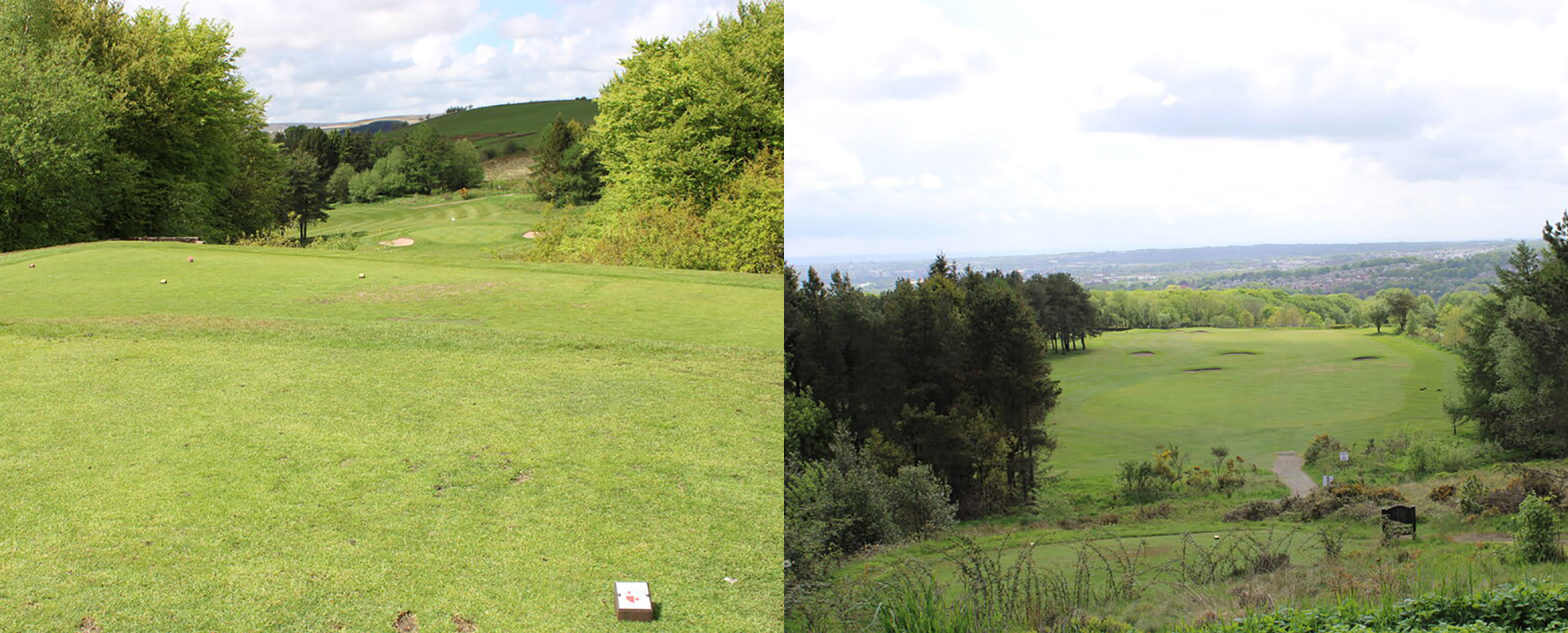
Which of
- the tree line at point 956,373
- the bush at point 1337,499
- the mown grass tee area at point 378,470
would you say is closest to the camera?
the bush at point 1337,499

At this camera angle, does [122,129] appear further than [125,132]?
No

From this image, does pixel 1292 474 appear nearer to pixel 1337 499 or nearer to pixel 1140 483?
pixel 1337 499

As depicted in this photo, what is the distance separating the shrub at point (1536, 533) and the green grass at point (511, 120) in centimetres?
3932

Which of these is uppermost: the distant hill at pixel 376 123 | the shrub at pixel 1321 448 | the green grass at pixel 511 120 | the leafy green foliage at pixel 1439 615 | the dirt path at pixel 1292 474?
the green grass at pixel 511 120

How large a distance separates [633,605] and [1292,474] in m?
2.69

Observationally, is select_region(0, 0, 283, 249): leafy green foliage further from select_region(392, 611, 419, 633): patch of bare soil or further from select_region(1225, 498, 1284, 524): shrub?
select_region(1225, 498, 1284, 524): shrub

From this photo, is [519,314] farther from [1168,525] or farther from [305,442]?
[1168,525]

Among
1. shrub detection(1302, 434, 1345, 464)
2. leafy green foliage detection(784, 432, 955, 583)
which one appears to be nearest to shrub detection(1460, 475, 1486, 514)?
shrub detection(1302, 434, 1345, 464)

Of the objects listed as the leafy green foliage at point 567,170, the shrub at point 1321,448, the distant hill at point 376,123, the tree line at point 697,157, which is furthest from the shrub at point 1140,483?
the distant hill at point 376,123

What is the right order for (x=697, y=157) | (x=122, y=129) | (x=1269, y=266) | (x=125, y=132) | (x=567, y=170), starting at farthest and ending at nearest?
1. (x=567, y=170)
2. (x=697, y=157)
3. (x=125, y=132)
4. (x=122, y=129)
5. (x=1269, y=266)

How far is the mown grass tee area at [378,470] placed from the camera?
13.7 ft

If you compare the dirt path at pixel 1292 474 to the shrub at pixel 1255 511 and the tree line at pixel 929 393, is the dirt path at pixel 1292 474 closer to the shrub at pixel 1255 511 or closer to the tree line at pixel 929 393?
the shrub at pixel 1255 511

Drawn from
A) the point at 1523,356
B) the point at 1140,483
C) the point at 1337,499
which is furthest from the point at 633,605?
the point at 1523,356

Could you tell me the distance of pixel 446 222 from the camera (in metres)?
32.2
